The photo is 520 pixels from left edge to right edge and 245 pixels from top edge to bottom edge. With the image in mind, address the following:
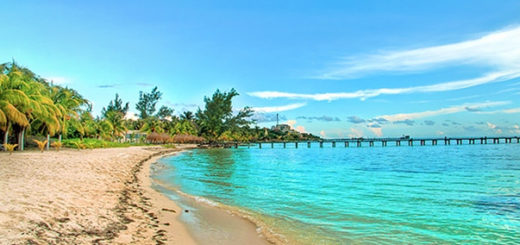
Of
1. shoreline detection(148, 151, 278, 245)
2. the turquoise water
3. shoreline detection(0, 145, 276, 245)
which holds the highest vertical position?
shoreline detection(0, 145, 276, 245)

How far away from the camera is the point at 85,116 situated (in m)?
39.4

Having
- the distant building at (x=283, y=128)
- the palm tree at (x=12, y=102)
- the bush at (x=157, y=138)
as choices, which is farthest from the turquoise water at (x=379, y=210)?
the distant building at (x=283, y=128)

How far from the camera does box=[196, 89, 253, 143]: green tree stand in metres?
80.2

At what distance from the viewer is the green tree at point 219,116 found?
263 feet

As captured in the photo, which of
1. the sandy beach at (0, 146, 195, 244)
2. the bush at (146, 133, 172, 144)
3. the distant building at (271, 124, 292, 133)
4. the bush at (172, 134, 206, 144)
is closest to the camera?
the sandy beach at (0, 146, 195, 244)

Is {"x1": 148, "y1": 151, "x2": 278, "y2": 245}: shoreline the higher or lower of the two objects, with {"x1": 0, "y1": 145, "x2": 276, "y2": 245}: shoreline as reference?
→ lower

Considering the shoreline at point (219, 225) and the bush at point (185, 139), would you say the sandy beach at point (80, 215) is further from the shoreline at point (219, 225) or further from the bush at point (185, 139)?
the bush at point (185, 139)

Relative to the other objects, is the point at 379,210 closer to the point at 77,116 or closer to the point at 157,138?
the point at 77,116

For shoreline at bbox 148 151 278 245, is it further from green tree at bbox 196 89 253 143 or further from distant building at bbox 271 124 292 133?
distant building at bbox 271 124 292 133

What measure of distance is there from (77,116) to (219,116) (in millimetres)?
51070

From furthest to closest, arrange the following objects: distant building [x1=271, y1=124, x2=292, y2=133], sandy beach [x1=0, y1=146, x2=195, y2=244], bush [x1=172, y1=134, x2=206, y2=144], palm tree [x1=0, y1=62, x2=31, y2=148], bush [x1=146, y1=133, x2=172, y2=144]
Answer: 1. distant building [x1=271, y1=124, x2=292, y2=133]
2. bush [x1=172, y1=134, x2=206, y2=144]
3. bush [x1=146, y1=133, x2=172, y2=144]
4. palm tree [x1=0, y1=62, x2=31, y2=148]
5. sandy beach [x1=0, y1=146, x2=195, y2=244]

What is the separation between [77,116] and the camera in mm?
31938

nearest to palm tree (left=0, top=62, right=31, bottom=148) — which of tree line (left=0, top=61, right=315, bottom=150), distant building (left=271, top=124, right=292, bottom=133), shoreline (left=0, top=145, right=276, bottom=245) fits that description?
tree line (left=0, top=61, right=315, bottom=150)

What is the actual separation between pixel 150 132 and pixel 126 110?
24.3 meters
